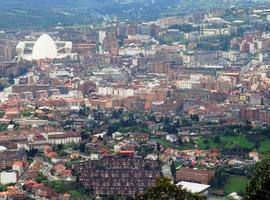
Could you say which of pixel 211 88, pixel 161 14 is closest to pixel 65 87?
pixel 211 88

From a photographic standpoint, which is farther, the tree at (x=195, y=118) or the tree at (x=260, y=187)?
the tree at (x=195, y=118)

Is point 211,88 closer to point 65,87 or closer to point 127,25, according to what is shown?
point 65,87

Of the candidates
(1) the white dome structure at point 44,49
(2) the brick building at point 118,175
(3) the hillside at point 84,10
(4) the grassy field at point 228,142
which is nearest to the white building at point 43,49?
(1) the white dome structure at point 44,49

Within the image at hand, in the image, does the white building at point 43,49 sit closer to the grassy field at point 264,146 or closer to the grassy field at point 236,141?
the grassy field at point 236,141

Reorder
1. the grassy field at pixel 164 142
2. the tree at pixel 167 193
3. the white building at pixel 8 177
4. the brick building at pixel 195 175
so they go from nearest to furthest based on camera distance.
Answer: the tree at pixel 167 193
the brick building at pixel 195 175
the white building at pixel 8 177
the grassy field at pixel 164 142

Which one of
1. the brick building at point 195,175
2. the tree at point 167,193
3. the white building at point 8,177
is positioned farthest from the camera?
the white building at point 8,177

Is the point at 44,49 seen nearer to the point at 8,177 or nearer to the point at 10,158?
the point at 10,158

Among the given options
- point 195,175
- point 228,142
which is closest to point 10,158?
point 195,175

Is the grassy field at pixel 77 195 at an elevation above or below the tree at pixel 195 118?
above
